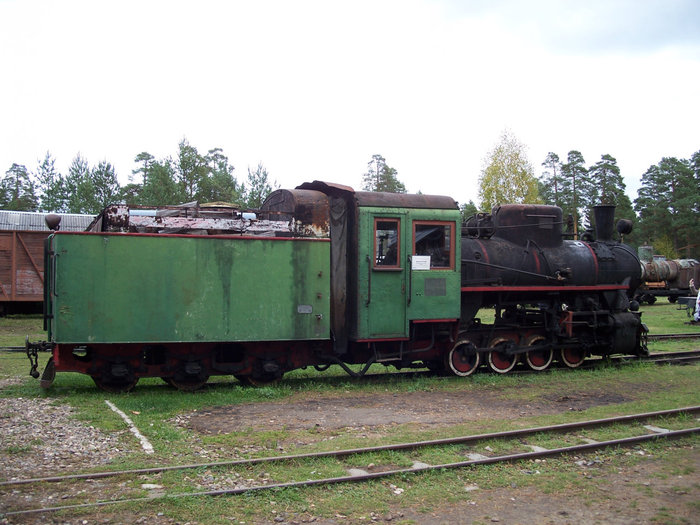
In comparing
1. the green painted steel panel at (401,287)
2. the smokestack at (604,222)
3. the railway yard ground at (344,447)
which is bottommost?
the railway yard ground at (344,447)

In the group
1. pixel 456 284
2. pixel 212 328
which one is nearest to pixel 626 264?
pixel 456 284

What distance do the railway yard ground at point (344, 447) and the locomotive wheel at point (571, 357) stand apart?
1703mm

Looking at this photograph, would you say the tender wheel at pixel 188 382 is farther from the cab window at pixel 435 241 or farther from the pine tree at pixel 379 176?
the pine tree at pixel 379 176

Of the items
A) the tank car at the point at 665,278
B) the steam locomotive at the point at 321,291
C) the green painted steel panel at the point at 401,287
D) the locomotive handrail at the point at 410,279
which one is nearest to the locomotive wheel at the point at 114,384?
the steam locomotive at the point at 321,291

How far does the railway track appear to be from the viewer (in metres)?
4.99

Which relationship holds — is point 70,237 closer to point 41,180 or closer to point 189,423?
point 189,423

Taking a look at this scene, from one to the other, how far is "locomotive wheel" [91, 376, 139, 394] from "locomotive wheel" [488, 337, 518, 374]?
6633mm

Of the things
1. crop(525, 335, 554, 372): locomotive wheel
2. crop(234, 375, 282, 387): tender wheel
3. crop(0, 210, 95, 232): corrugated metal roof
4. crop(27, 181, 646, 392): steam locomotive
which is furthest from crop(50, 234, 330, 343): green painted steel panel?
crop(0, 210, 95, 232): corrugated metal roof

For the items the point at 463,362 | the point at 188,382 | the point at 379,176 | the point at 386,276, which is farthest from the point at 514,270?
the point at 379,176

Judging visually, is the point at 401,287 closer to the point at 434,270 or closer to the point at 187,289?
the point at 434,270

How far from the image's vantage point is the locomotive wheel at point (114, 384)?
8.93m

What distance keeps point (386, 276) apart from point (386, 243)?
1.89 ft

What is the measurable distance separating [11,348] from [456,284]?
10851mm

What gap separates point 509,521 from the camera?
4723 millimetres
